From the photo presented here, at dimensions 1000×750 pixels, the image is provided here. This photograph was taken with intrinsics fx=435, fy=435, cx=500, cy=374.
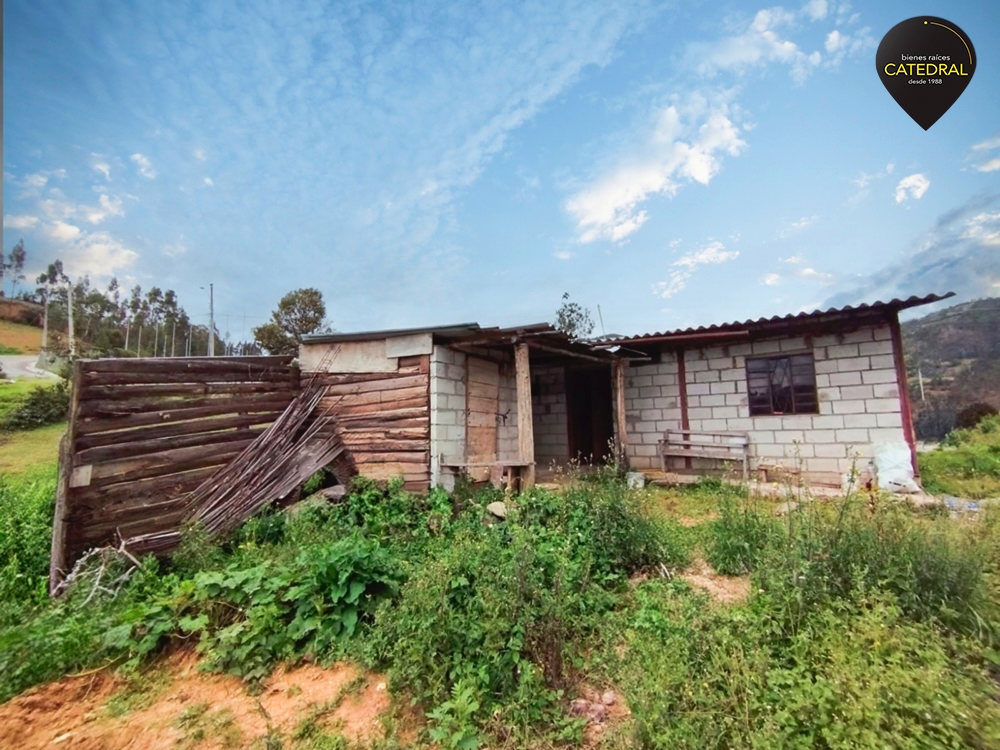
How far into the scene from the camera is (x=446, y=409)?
7387 millimetres

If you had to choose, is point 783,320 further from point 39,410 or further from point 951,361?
point 951,361

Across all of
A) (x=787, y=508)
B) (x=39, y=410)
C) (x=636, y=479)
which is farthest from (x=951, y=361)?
(x=39, y=410)

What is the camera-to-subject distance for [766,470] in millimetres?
8367

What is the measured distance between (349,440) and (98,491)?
10.6 feet

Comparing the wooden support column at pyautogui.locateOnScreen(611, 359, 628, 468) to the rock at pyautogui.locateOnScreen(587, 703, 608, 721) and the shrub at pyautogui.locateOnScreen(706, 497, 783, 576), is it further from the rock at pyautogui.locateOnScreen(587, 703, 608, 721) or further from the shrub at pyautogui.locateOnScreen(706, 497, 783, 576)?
the rock at pyautogui.locateOnScreen(587, 703, 608, 721)

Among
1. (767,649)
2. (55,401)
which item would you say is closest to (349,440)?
(767,649)

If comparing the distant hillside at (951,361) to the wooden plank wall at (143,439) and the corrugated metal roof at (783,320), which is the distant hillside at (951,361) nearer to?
the corrugated metal roof at (783,320)

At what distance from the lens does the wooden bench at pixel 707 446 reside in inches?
342

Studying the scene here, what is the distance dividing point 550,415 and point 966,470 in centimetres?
852

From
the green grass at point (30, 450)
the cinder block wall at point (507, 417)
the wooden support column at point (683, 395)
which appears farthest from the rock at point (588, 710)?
the green grass at point (30, 450)

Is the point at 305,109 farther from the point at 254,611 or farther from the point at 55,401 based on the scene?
the point at 55,401

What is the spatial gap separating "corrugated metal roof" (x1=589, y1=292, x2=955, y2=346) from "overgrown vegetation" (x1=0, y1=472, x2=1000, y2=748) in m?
4.35

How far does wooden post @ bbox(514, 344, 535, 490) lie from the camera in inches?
276

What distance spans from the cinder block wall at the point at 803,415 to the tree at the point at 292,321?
19809mm
